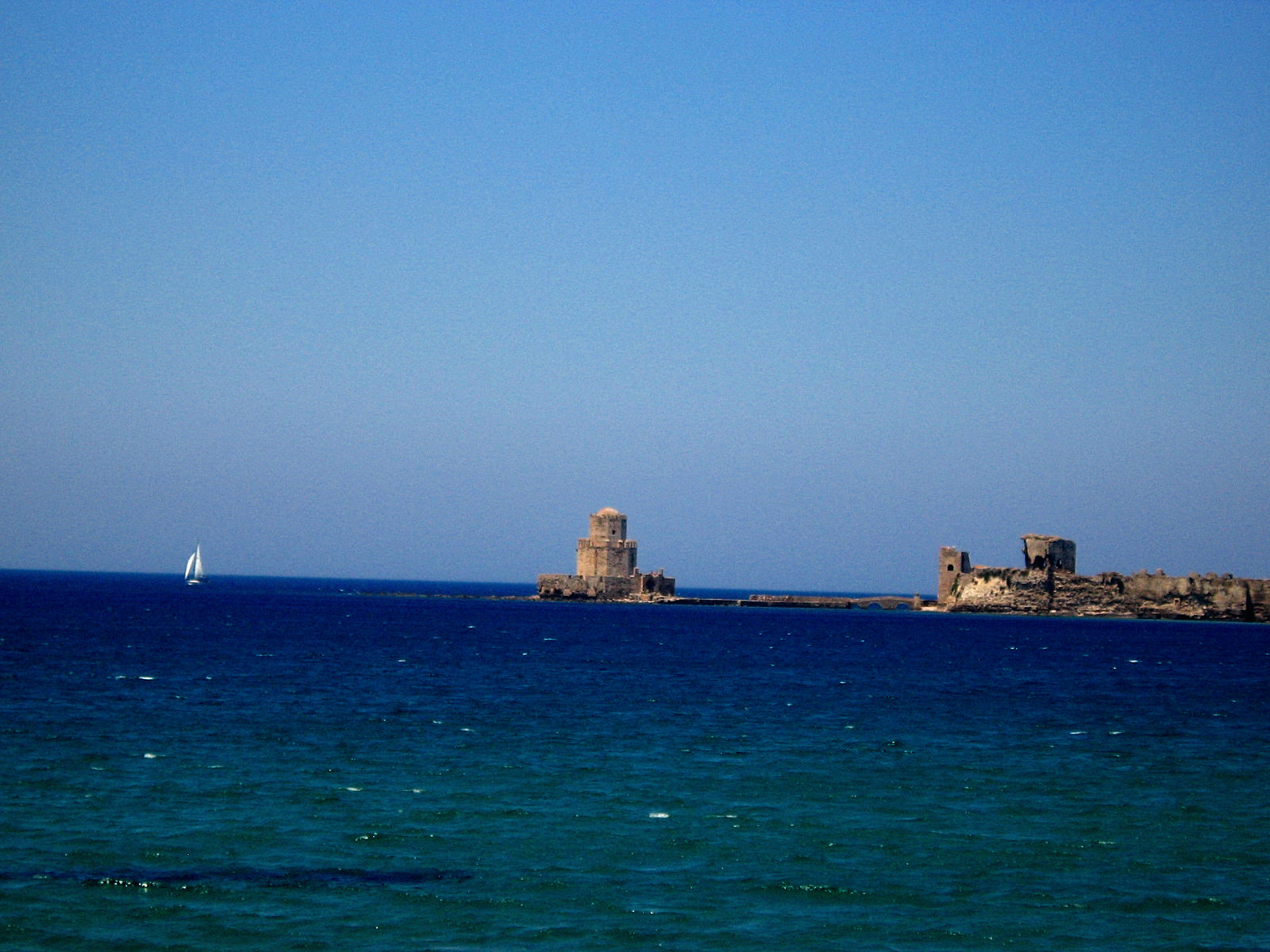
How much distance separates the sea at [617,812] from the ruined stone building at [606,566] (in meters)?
76.1

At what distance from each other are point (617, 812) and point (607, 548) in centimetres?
10620

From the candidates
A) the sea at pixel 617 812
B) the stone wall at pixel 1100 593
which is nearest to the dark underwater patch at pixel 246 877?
the sea at pixel 617 812

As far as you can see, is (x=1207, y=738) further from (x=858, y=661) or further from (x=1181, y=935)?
(x=858, y=661)

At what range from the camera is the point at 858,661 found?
2498 inches

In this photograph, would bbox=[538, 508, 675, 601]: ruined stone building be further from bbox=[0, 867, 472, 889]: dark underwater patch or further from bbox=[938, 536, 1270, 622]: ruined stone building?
bbox=[0, 867, 472, 889]: dark underwater patch

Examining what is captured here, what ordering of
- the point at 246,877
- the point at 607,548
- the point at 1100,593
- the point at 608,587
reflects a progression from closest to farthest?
the point at 246,877 < the point at 1100,593 < the point at 607,548 < the point at 608,587

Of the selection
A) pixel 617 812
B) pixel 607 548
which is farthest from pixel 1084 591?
pixel 617 812

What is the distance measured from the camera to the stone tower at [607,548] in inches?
4985

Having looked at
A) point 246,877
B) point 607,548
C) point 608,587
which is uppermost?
point 607,548

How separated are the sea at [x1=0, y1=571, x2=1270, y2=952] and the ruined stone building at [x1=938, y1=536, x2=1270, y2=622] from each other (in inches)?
2544

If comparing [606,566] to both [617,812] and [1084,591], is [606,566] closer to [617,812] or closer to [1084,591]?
[1084,591]

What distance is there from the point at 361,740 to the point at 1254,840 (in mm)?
18006

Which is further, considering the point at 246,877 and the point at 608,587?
the point at 608,587

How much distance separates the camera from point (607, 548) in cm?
12850
